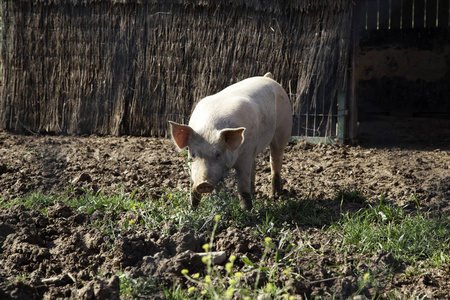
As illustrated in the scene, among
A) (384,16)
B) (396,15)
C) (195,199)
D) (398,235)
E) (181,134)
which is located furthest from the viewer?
(384,16)

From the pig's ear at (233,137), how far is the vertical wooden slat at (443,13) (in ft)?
31.3

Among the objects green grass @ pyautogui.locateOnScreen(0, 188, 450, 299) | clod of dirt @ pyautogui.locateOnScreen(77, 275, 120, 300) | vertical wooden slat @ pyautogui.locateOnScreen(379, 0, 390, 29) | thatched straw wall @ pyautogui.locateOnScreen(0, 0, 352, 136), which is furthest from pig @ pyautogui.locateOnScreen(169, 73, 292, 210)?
vertical wooden slat @ pyautogui.locateOnScreen(379, 0, 390, 29)

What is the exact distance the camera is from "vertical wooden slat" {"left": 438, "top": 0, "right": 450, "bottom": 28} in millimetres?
12023

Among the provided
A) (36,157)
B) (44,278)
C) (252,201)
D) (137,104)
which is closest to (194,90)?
(137,104)

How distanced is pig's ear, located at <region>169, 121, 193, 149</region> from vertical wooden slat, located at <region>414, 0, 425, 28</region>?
946 cm

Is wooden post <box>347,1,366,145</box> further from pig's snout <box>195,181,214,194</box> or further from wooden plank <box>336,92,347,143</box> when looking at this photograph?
pig's snout <box>195,181,214,194</box>

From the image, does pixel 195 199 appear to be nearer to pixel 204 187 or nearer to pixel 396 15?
pixel 204 187

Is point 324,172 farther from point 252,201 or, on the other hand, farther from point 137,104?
point 137,104

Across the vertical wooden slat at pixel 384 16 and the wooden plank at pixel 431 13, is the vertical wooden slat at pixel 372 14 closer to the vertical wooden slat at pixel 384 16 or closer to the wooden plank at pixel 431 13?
the vertical wooden slat at pixel 384 16

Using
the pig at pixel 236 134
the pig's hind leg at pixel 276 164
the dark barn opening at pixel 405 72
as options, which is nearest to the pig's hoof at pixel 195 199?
the pig at pixel 236 134

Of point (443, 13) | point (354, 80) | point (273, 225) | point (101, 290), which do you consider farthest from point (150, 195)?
point (443, 13)

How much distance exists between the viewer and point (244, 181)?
4.46 meters

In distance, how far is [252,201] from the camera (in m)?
4.61

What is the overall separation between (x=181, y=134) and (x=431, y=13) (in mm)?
9687
